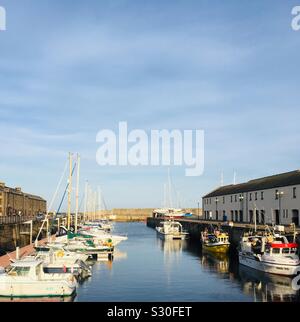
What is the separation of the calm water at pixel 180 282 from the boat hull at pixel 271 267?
0.62 meters

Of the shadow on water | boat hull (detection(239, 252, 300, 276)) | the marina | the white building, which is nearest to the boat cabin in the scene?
the marina

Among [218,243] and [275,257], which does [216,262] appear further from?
[275,257]

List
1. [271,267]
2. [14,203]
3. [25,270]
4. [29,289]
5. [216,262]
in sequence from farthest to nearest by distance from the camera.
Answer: [14,203], [216,262], [271,267], [25,270], [29,289]

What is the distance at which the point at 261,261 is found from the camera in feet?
138

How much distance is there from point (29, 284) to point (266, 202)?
52061 millimetres

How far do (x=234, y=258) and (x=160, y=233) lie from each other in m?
45.6

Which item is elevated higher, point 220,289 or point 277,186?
point 277,186

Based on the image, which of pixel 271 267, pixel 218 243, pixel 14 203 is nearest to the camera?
pixel 271 267

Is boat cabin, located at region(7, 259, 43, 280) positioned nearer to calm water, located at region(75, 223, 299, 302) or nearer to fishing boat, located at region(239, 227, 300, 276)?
calm water, located at region(75, 223, 299, 302)

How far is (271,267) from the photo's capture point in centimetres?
4044

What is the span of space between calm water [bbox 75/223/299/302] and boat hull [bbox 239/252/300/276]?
623 millimetres

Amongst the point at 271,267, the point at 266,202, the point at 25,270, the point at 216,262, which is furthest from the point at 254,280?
the point at 266,202
